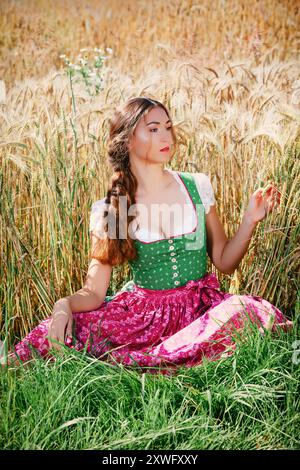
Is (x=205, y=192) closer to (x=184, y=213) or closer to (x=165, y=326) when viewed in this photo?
(x=184, y=213)

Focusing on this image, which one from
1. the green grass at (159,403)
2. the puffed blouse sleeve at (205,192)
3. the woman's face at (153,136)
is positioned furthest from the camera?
the puffed blouse sleeve at (205,192)

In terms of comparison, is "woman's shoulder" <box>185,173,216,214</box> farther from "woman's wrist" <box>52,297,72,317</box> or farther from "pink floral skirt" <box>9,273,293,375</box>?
"woman's wrist" <box>52,297,72,317</box>

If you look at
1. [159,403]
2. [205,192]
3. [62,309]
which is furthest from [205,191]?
[159,403]

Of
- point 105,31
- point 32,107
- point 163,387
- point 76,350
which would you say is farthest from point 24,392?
point 105,31

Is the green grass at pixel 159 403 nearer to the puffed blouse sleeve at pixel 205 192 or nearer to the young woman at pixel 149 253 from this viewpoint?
the young woman at pixel 149 253

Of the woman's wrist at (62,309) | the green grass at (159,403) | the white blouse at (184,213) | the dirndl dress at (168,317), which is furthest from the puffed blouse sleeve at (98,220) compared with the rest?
the green grass at (159,403)

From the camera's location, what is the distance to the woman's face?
200cm

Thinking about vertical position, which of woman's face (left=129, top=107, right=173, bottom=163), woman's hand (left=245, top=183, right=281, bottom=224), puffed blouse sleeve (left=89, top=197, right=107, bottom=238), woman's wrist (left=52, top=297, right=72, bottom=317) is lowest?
woman's wrist (left=52, top=297, right=72, bottom=317)

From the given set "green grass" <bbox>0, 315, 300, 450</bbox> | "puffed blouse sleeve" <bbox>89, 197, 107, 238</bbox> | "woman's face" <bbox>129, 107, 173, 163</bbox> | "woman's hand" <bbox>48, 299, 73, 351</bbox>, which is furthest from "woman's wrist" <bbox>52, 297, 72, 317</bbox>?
"woman's face" <bbox>129, 107, 173, 163</bbox>

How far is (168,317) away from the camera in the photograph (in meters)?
2.01

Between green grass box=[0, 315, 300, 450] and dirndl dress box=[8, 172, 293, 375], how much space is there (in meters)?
0.06

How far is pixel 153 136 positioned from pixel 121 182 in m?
0.18

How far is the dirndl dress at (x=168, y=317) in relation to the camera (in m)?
1.85

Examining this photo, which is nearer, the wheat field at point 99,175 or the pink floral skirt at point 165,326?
the pink floral skirt at point 165,326
